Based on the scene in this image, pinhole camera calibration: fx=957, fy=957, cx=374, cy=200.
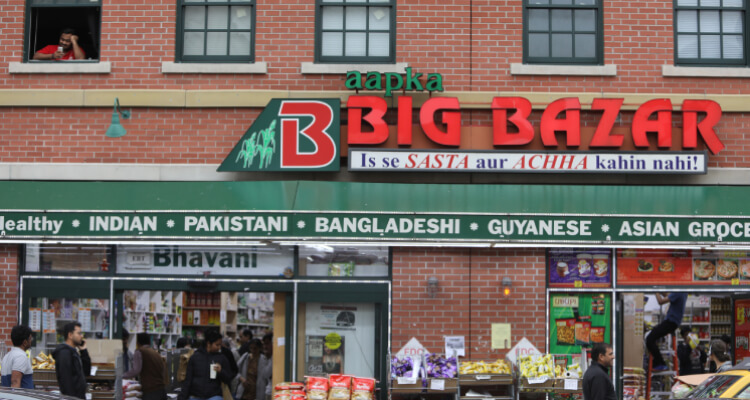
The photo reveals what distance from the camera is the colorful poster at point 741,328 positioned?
548 inches

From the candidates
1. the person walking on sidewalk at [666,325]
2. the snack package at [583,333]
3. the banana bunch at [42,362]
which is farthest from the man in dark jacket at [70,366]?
the person walking on sidewalk at [666,325]

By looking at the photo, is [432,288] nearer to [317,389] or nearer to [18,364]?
[317,389]

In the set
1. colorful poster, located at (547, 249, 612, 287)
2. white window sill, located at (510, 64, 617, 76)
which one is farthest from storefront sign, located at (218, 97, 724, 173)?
colorful poster, located at (547, 249, 612, 287)

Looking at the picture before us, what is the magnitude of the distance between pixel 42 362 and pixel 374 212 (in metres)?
5.05

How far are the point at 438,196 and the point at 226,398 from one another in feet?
15.7

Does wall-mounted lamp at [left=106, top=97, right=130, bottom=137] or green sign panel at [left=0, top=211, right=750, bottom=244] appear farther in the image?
wall-mounted lamp at [left=106, top=97, right=130, bottom=137]

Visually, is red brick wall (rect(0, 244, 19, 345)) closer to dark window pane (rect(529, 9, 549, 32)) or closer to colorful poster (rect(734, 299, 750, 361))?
dark window pane (rect(529, 9, 549, 32))

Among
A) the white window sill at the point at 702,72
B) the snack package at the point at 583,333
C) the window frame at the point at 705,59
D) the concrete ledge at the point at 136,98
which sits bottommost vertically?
the snack package at the point at 583,333

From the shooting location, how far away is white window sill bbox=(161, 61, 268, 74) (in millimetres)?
13812

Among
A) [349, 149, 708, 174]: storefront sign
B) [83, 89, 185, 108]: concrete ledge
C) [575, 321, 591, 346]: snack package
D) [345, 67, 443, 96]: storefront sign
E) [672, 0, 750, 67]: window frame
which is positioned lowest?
[575, 321, 591, 346]: snack package

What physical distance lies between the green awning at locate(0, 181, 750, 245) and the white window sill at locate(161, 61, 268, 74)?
5.63 feet

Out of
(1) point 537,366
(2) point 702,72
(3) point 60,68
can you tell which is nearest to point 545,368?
(1) point 537,366

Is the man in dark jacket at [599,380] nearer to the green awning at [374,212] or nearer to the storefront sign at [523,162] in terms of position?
the green awning at [374,212]

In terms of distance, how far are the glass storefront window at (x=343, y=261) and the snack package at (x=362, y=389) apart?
1.58m
